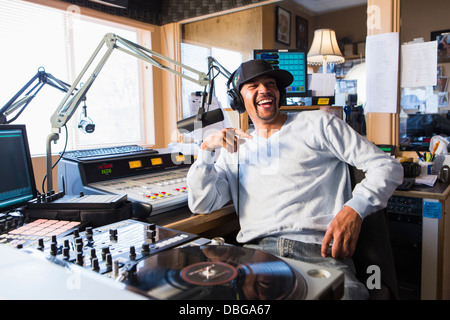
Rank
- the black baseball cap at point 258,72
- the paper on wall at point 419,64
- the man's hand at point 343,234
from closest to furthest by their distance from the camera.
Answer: the man's hand at point 343,234, the black baseball cap at point 258,72, the paper on wall at point 419,64

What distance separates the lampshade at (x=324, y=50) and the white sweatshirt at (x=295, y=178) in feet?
4.19

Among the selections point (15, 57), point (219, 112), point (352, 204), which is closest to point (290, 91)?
point (219, 112)

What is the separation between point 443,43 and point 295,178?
151 cm

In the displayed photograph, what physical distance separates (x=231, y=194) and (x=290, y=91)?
935 millimetres

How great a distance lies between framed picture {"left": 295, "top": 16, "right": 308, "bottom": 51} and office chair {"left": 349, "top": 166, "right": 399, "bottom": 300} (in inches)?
107

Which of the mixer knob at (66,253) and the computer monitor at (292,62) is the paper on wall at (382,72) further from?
the mixer knob at (66,253)

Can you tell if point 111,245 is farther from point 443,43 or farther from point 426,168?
point 443,43

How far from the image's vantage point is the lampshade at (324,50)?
101 inches

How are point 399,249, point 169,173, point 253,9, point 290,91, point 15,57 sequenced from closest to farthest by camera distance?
point 169,173 < point 399,249 < point 290,91 < point 15,57 < point 253,9

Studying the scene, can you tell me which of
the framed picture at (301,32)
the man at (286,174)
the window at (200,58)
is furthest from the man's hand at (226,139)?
the framed picture at (301,32)

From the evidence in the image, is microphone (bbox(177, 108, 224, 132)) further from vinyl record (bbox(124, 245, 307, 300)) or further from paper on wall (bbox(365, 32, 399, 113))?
paper on wall (bbox(365, 32, 399, 113))

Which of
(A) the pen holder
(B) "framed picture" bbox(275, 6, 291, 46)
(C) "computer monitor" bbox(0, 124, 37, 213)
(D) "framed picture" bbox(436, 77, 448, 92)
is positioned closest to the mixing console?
(C) "computer monitor" bbox(0, 124, 37, 213)

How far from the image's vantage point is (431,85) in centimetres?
219
